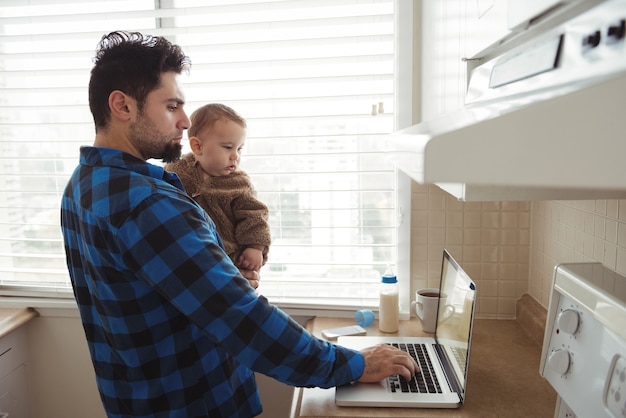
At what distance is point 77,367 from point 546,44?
2165mm

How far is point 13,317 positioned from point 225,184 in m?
1.14

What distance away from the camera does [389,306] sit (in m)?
1.73

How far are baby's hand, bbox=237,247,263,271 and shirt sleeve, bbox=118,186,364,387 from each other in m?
0.57

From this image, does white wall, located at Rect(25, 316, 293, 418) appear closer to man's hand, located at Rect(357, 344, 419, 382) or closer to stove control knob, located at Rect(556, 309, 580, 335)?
man's hand, located at Rect(357, 344, 419, 382)

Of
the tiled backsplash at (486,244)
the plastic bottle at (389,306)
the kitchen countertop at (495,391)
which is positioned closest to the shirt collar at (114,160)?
the kitchen countertop at (495,391)

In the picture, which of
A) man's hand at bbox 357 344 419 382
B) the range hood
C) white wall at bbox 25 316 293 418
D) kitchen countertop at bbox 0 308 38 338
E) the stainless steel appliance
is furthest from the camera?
white wall at bbox 25 316 293 418

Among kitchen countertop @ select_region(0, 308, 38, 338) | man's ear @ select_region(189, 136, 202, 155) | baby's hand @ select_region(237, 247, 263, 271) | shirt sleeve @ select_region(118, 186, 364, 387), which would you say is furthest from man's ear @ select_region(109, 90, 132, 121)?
kitchen countertop @ select_region(0, 308, 38, 338)

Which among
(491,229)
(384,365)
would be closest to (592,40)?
(384,365)

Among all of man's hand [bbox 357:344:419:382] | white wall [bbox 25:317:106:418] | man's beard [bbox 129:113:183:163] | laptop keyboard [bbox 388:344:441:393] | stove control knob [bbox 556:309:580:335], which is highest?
man's beard [bbox 129:113:183:163]

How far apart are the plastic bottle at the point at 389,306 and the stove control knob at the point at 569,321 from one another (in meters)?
0.89

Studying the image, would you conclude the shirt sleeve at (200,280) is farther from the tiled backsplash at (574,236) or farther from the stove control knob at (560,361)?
the tiled backsplash at (574,236)

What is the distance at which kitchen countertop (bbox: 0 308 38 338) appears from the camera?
198cm

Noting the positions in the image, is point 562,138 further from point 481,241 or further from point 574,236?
point 481,241

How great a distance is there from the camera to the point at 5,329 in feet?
6.44
